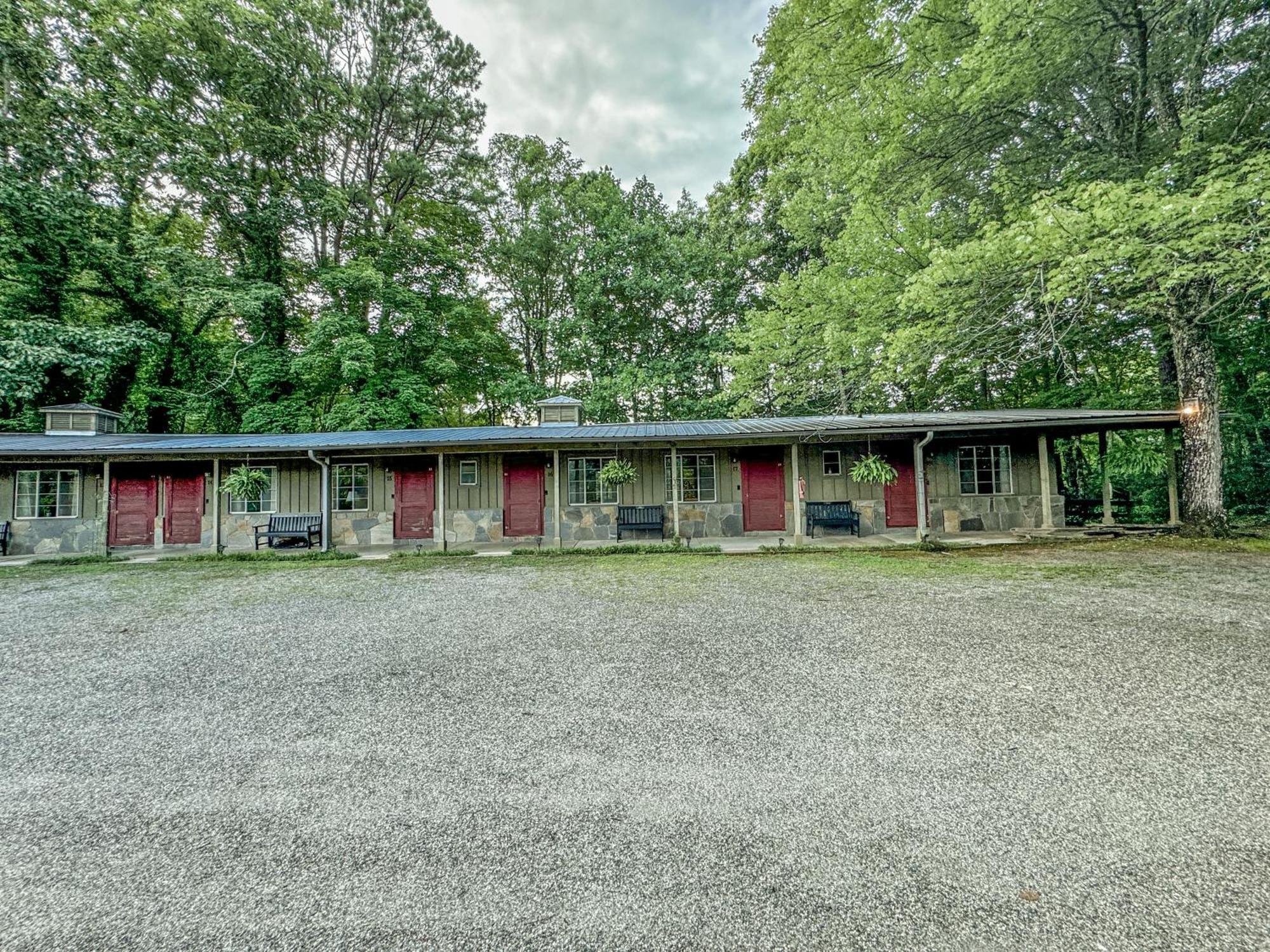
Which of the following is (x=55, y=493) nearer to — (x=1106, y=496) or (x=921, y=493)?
(x=921, y=493)

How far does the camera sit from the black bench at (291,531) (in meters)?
10.5

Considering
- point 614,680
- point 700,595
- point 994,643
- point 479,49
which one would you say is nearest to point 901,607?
point 994,643

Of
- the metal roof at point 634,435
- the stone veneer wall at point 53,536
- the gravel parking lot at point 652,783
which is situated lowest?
the gravel parking lot at point 652,783

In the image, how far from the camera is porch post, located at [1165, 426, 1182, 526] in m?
10.1

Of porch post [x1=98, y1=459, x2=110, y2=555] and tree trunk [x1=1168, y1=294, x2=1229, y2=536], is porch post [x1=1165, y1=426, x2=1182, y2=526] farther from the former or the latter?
porch post [x1=98, y1=459, x2=110, y2=555]

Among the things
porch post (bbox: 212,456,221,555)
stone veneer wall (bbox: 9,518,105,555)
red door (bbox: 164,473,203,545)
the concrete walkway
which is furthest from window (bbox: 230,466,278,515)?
stone veneer wall (bbox: 9,518,105,555)

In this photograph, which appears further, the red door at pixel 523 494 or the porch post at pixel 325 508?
the red door at pixel 523 494

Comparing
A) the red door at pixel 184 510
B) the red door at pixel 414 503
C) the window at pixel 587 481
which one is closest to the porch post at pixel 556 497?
the window at pixel 587 481

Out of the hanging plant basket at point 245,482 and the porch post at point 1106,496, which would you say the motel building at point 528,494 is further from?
A: the hanging plant basket at point 245,482

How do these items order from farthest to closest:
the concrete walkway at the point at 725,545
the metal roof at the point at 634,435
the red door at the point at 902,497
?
the red door at the point at 902,497
the concrete walkway at the point at 725,545
the metal roof at the point at 634,435

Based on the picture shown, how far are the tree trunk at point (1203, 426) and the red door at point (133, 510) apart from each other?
20490mm

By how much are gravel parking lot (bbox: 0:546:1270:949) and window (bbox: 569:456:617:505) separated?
6472 mm

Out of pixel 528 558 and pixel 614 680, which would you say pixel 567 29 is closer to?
pixel 528 558

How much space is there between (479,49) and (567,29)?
8.13 m
